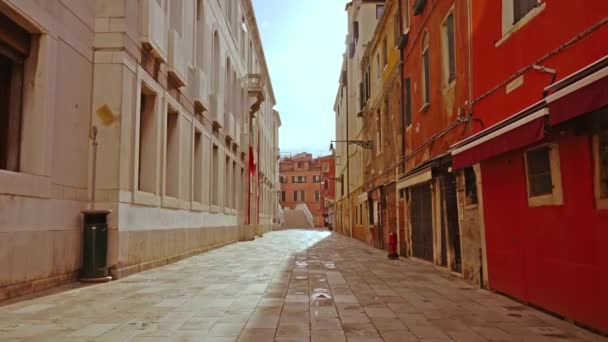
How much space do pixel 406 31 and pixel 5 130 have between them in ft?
35.1

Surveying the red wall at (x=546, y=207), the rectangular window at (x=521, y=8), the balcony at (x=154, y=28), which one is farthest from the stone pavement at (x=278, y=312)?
the balcony at (x=154, y=28)

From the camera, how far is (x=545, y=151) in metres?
6.37

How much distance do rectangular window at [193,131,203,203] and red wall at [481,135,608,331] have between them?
1153 cm

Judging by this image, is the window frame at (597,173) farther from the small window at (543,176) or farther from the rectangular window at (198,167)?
the rectangular window at (198,167)

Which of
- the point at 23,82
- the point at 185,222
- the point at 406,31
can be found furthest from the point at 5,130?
the point at 406,31

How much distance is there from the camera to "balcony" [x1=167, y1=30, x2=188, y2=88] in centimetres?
1282

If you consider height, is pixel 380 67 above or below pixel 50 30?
above

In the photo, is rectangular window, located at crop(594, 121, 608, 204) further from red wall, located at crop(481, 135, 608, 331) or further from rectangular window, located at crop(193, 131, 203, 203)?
rectangular window, located at crop(193, 131, 203, 203)

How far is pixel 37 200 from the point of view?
7.88 meters

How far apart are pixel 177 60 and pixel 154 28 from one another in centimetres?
184

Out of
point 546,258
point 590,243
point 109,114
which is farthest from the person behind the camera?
point 109,114

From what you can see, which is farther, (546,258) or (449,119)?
(449,119)

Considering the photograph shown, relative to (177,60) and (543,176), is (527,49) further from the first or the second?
(177,60)

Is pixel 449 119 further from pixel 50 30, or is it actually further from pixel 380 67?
pixel 380 67
